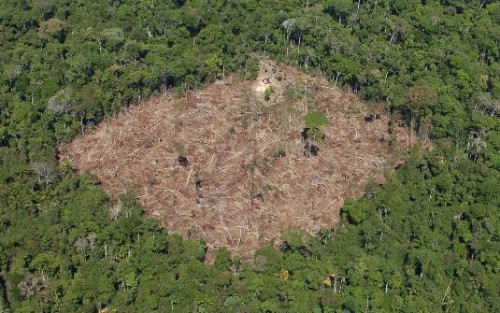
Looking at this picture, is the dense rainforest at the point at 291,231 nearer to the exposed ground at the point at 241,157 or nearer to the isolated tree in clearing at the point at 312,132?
the exposed ground at the point at 241,157

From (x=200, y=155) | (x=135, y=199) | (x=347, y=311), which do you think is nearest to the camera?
(x=347, y=311)

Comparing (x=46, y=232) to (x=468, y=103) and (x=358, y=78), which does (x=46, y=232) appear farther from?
(x=468, y=103)

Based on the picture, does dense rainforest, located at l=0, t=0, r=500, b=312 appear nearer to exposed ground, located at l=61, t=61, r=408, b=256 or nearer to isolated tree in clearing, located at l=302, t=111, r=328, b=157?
exposed ground, located at l=61, t=61, r=408, b=256

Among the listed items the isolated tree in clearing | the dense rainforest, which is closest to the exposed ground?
the isolated tree in clearing

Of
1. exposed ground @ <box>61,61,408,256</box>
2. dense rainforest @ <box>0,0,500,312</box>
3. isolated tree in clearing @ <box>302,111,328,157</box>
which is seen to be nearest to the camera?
dense rainforest @ <box>0,0,500,312</box>

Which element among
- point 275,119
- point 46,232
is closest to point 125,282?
point 46,232

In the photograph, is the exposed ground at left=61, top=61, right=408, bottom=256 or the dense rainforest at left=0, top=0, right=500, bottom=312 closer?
the dense rainforest at left=0, top=0, right=500, bottom=312
